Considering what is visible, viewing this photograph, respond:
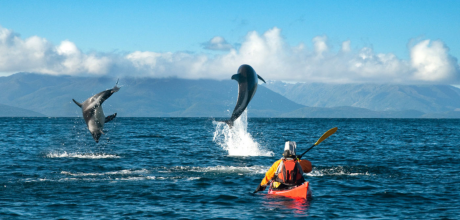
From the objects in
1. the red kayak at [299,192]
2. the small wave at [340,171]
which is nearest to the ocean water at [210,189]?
the small wave at [340,171]

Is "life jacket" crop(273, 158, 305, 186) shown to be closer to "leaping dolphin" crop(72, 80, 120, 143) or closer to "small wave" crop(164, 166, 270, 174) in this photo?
"small wave" crop(164, 166, 270, 174)

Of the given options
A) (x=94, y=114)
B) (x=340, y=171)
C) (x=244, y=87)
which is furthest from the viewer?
(x=340, y=171)

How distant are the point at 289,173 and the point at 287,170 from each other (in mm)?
177

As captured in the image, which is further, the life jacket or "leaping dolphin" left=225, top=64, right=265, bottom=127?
"leaping dolphin" left=225, top=64, right=265, bottom=127

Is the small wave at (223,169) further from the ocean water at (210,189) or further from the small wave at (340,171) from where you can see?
the small wave at (340,171)

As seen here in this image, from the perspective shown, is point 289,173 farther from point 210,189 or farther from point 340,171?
point 340,171

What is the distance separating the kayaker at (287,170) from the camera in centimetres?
2020

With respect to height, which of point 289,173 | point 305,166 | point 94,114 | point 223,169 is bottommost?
point 223,169

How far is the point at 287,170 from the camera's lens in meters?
20.6

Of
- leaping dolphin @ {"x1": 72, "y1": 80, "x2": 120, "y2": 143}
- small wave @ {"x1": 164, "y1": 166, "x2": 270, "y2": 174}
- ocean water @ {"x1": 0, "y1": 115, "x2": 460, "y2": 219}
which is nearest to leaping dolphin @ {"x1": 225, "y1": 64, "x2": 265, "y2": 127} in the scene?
small wave @ {"x1": 164, "y1": 166, "x2": 270, "y2": 174}

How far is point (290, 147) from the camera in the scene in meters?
20.1

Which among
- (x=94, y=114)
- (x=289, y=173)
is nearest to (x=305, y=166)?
(x=289, y=173)

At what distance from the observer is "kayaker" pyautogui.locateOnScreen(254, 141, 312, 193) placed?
2020 cm

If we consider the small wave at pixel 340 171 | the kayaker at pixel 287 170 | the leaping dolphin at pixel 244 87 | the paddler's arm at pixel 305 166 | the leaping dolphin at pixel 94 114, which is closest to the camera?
the kayaker at pixel 287 170
